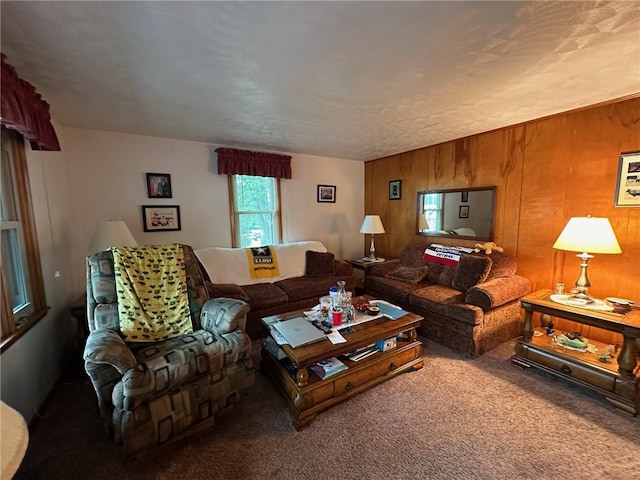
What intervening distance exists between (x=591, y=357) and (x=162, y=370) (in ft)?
9.91

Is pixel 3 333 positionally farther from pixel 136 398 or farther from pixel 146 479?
pixel 146 479

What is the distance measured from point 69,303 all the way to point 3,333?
1.12m

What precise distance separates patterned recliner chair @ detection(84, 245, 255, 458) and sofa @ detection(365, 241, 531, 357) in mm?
1871

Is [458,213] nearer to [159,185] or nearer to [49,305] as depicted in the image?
[159,185]

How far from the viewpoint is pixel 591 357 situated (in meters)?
2.04

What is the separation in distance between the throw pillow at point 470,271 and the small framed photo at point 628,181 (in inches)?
43.7

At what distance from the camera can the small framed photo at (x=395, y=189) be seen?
4.21 metres

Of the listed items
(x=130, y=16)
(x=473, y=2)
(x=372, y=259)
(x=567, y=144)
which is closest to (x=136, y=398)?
(x=130, y=16)

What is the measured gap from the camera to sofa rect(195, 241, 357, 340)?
2.79 meters

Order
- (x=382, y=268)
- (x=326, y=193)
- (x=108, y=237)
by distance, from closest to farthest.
A: (x=108, y=237) < (x=382, y=268) < (x=326, y=193)

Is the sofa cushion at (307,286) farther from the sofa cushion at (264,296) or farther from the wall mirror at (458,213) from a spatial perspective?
the wall mirror at (458,213)

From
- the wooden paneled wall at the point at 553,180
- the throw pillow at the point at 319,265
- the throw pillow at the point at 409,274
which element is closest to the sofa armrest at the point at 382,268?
the throw pillow at the point at 409,274

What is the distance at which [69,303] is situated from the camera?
2525 mm

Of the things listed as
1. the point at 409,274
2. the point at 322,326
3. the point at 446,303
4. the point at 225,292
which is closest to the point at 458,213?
the point at 409,274
